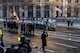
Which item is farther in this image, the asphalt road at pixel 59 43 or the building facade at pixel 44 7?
the building facade at pixel 44 7

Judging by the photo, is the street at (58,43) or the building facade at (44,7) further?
the building facade at (44,7)

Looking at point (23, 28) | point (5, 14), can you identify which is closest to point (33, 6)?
point (5, 14)

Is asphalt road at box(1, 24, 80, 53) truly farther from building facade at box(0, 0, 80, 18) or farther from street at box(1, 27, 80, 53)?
building facade at box(0, 0, 80, 18)

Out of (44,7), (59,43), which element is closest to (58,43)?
(59,43)

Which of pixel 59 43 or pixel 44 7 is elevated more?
pixel 44 7

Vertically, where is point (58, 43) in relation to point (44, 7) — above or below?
below

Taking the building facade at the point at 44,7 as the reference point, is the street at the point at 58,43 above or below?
below

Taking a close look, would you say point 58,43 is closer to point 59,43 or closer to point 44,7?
point 59,43

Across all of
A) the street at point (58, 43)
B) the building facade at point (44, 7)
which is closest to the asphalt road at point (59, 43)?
the street at point (58, 43)

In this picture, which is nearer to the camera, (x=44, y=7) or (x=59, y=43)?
(x=59, y=43)

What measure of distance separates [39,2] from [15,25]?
52.8 metres

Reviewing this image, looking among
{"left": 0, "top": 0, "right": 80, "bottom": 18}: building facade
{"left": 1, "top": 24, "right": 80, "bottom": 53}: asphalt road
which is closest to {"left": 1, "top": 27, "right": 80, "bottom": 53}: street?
{"left": 1, "top": 24, "right": 80, "bottom": 53}: asphalt road

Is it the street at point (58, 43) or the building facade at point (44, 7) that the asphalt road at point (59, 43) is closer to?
the street at point (58, 43)

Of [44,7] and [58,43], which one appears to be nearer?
[58,43]
